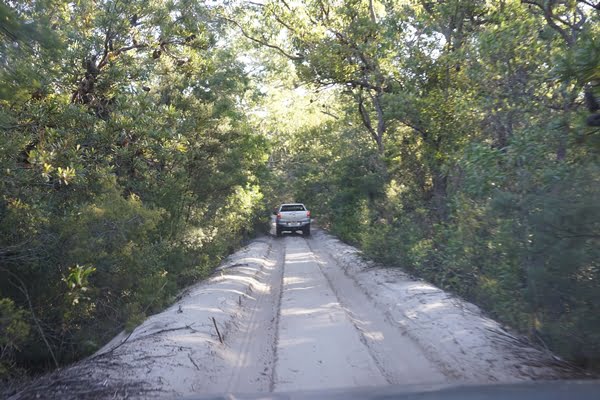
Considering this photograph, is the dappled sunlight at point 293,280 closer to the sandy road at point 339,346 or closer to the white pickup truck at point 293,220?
the sandy road at point 339,346

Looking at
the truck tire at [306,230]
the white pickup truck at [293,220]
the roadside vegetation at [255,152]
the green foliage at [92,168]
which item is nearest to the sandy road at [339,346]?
the roadside vegetation at [255,152]

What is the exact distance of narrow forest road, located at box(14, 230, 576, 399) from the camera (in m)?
6.21

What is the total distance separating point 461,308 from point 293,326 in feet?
9.70

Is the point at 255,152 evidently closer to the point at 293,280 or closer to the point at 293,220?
the point at 293,280

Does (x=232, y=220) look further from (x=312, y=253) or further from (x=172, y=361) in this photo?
(x=172, y=361)

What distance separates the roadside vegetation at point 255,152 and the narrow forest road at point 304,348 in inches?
23.9

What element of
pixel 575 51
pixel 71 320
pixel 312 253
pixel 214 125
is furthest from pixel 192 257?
pixel 575 51

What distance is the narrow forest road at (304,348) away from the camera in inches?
245

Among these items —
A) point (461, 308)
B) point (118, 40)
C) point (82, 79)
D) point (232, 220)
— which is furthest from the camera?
point (232, 220)

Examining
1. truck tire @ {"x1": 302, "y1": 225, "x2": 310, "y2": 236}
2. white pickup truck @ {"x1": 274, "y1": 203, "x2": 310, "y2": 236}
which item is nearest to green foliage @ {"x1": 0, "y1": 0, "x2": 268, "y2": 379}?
white pickup truck @ {"x1": 274, "y1": 203, "x2": 310, "y2": 236}

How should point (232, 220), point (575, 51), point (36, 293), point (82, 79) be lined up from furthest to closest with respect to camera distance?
point (232, 220), point (82, 79), point (36, 293), point (575, 51)

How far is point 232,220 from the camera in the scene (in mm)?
21188

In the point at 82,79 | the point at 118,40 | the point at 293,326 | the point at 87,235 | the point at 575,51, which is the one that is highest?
the point at 118,40

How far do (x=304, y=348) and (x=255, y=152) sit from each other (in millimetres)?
13678
